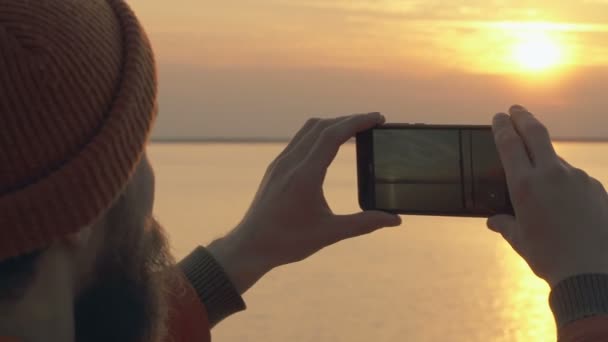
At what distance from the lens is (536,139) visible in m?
1.45

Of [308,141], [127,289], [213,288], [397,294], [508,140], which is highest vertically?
[508,140]

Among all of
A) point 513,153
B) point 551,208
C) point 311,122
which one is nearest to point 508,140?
point 513,153

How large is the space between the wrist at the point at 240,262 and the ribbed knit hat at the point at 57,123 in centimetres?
58

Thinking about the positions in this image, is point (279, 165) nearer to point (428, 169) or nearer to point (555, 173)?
point (428, 169)

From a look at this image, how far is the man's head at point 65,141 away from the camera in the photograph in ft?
4.54

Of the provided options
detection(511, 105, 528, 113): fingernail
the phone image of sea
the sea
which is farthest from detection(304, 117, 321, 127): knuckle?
the sea

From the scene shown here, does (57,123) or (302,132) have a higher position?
(57,123)

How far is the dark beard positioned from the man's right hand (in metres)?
0.56

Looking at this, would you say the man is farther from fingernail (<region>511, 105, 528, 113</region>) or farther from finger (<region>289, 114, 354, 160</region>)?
finger (<region>289, 114, 354, 160</region>)

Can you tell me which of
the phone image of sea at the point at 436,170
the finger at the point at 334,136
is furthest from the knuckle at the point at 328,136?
the phone image of sea at the point at 436,170

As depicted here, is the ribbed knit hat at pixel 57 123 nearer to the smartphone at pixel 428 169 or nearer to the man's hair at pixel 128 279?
the man's hair at pixel 128 279

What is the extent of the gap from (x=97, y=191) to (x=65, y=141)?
0.26 ft

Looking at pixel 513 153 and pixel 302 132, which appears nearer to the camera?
pixel 513 153

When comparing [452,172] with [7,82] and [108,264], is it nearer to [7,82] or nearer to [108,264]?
[108,264]
